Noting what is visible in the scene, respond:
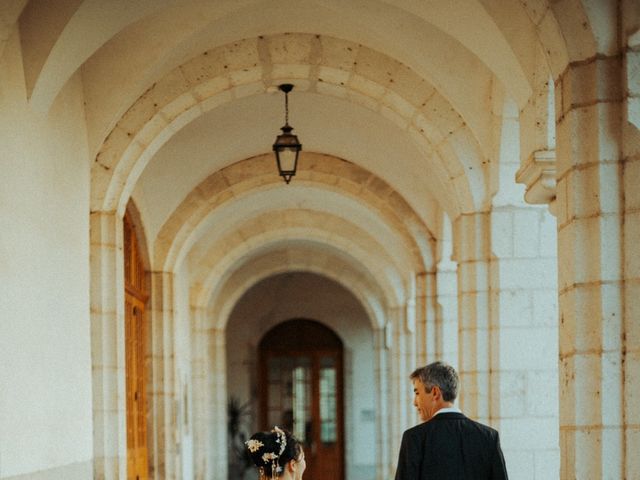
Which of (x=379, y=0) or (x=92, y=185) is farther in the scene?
(x=92, y=185)

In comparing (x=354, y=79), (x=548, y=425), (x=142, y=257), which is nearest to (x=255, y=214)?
(x=142, y=257)

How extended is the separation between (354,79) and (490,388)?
242 centimetres

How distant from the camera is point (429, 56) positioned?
23.2 ft

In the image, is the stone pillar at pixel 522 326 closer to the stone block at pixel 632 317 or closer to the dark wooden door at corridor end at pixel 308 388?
the stone block at pixel 632 317

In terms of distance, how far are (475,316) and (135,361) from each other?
12.1ft

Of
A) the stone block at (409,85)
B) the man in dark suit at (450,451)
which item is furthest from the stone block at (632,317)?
the stone block at (409,85)

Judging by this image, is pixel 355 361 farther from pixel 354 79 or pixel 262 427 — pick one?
pixel 354 79

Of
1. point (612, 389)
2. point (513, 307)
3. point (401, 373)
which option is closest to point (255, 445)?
point (612, 389)

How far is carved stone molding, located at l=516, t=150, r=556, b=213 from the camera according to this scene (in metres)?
5.52

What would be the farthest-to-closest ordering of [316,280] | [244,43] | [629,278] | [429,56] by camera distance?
1. [316,280]
2. [244,43]
3. [429,56]
4. [629,278]

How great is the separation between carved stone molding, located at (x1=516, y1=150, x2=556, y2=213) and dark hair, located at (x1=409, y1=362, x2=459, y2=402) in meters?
1.32

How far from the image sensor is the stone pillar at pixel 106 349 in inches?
289

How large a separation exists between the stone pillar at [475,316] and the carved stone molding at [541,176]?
5.65 feet

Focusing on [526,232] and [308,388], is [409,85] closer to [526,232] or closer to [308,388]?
[526,232]
